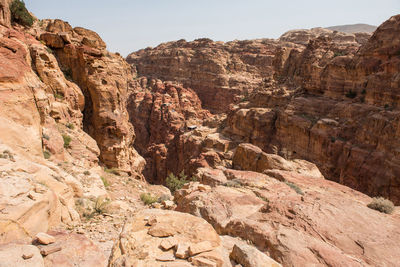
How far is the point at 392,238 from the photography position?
476 cm

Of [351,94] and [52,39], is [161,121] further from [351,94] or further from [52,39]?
[351,94]

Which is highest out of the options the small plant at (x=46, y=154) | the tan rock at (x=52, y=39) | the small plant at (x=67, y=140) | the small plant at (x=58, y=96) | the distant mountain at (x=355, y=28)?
the distant mountain at (x=355, y=28)

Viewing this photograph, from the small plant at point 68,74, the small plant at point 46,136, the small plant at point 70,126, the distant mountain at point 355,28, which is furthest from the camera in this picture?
the distant mountain at point 355,28

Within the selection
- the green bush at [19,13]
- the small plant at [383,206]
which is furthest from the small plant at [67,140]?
the small plant at [383,206]

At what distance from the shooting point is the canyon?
4043 mm

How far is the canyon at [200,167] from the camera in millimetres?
4043

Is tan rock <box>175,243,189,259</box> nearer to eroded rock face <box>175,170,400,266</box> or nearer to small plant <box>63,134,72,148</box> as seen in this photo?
eroded rock face <box>175,170,400,266</box>

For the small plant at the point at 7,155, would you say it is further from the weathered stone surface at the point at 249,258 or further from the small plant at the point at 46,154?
the weathered stone surface at the point at 249,258

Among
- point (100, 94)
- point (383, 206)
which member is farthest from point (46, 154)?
point (383, 206)

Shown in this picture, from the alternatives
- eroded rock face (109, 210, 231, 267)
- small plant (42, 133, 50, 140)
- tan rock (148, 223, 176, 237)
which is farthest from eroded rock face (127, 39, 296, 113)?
tan rock (148, 223, 176, 237)

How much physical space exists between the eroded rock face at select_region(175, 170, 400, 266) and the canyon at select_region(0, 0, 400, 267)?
3cm

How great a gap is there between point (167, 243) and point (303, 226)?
9.23ft

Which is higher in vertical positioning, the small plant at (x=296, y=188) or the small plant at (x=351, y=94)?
the small plant at (x=351, y=94)

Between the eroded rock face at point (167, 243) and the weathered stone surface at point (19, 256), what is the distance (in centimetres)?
126
